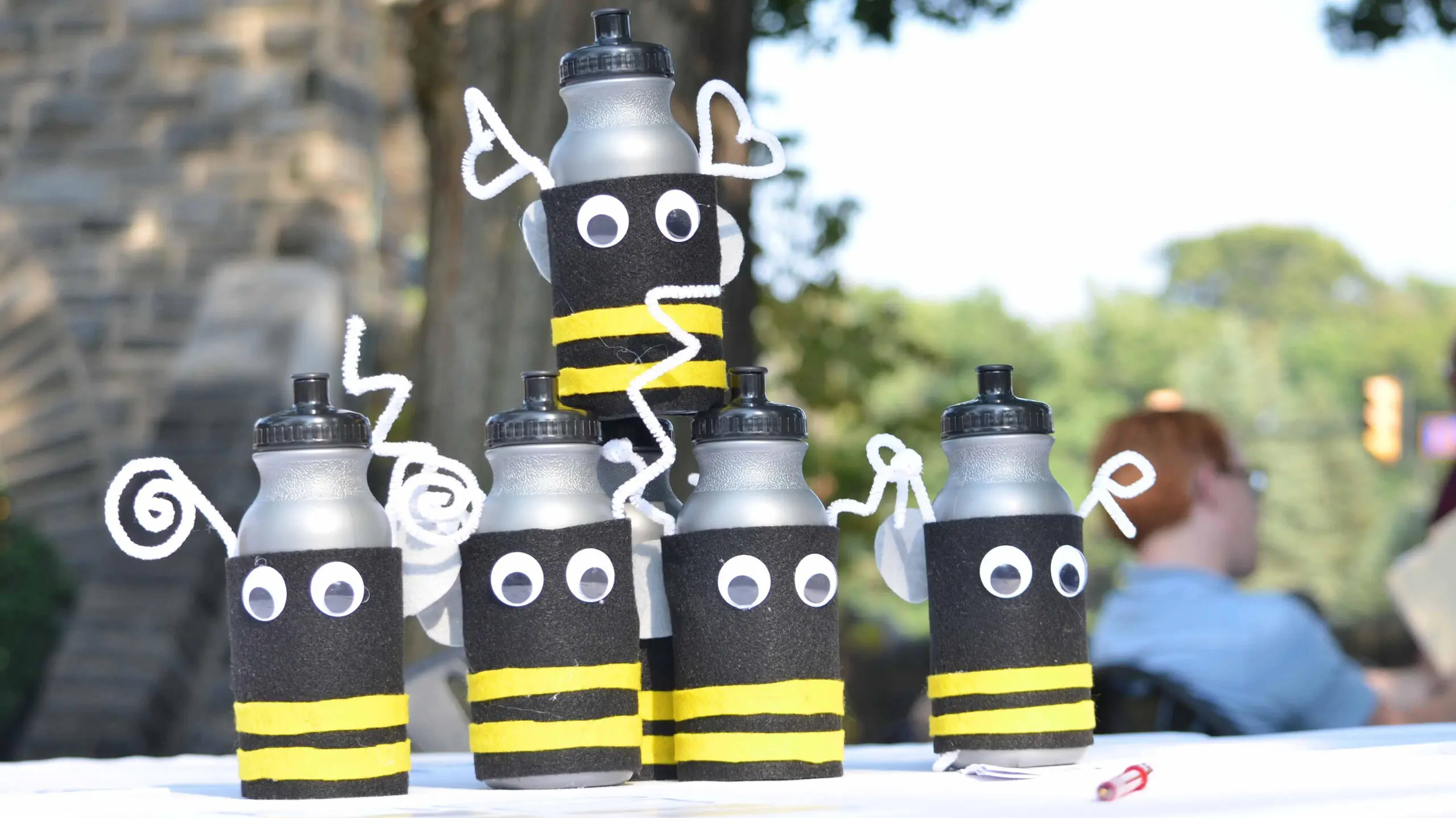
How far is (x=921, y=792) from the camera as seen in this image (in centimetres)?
131

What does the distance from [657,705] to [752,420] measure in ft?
0.93

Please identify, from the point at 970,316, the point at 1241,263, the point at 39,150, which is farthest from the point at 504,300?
the point at 1241,263

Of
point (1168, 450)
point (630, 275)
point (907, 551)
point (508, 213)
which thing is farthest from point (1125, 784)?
point (508, 213)

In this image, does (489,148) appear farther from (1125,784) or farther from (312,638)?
(1125,784)

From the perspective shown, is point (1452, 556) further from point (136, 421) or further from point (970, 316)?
point (970, 316)

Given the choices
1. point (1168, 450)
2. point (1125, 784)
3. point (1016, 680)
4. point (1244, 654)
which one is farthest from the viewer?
point (1168, 450)

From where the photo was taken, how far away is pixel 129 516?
6.09m

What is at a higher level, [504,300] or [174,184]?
[174,184]

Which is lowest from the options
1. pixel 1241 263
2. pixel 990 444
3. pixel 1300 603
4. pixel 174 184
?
pixel 1300 603

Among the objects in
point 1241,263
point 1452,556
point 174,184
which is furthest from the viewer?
point 1241,263

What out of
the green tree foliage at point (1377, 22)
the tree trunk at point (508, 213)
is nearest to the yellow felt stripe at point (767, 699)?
the tree trunk at point (508, 213)

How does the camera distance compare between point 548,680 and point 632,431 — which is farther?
point 632,431

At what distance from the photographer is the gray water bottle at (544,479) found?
4.58ft

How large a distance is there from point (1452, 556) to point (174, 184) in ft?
18.5
